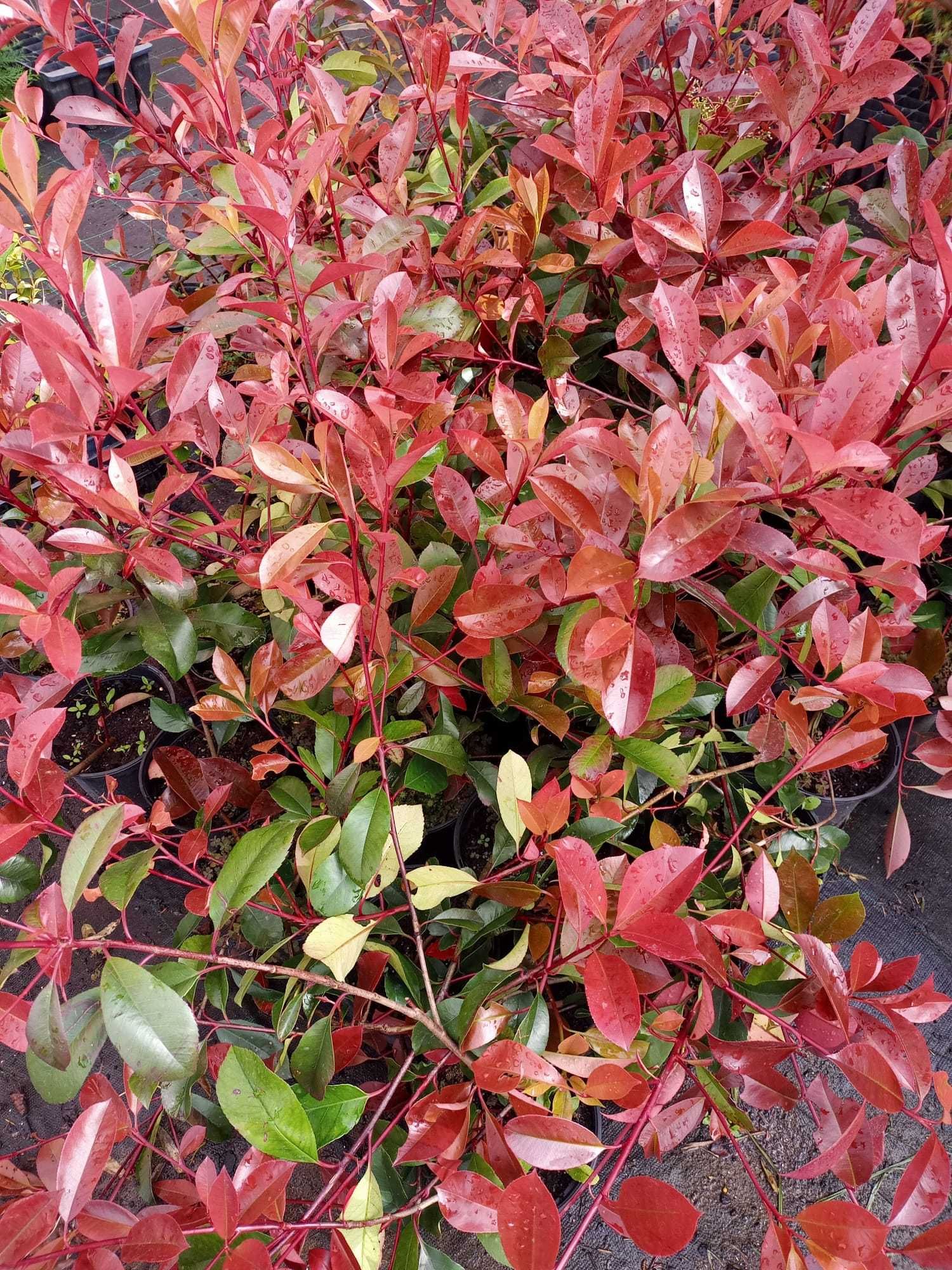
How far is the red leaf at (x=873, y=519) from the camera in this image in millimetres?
496

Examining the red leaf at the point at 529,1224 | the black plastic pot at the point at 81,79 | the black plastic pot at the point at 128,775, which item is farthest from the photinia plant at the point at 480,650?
the black plastic pot at the point at 81,79

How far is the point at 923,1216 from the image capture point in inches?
20.7

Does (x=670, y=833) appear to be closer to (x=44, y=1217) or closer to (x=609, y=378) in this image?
(x=44, y=1217)

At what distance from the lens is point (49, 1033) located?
1.86 feet

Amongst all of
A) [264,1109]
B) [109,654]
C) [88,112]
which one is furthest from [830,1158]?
[88,112]

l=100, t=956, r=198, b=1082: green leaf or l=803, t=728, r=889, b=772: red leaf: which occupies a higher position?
l=803, t=728, r=889, b=772: red leaf

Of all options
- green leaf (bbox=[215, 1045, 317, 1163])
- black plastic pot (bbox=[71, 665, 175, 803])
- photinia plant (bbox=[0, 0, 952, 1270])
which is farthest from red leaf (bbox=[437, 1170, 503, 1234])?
black plastic pot (bbox=[71, 665, 175, 803])

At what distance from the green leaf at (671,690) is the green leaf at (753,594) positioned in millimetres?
86

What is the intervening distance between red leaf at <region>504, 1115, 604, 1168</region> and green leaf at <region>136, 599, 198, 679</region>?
570mm

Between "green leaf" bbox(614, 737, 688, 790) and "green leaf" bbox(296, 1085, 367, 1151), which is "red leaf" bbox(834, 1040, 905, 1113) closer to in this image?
"green leaf" bbox(614, 737, 688, 790)

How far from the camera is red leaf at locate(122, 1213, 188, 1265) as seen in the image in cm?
51

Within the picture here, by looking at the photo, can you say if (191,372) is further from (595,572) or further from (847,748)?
(847,748)

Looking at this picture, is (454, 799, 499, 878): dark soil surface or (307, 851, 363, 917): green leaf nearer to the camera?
(307, 851, 363, 917): green leaf

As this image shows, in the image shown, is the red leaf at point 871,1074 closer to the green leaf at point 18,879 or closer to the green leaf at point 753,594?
the green leaf at point 753,594
